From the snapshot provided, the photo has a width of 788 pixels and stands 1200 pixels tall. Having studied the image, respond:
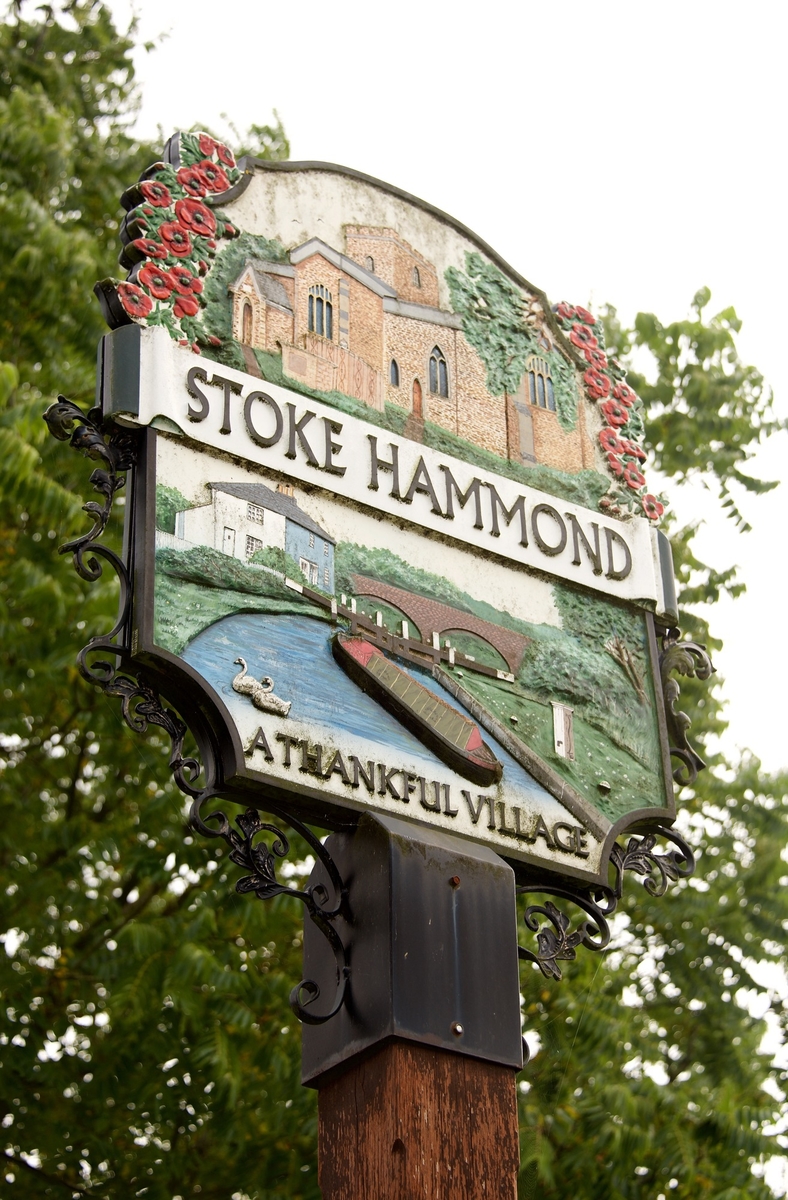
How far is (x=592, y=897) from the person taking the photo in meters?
5.23

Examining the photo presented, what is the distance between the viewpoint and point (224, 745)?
443cm

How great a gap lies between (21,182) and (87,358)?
Answer: 4.49ft

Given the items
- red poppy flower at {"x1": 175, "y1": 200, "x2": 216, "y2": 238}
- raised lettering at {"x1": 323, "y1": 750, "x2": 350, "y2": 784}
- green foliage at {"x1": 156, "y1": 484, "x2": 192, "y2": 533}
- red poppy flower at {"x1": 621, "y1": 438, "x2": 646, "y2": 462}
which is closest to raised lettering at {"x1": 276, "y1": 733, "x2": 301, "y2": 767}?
raised lettering at {"x1": 323, "y1": 750, "x2": 350, "y2": 784}

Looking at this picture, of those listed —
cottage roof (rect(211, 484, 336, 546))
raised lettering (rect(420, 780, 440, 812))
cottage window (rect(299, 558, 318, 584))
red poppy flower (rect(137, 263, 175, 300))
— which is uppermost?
red poppy flower (rect(137, 263, 175, 300))

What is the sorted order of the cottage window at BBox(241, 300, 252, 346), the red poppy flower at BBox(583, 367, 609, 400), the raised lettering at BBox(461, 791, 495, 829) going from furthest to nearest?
the red poppy flower at BBox(583, 367, 609, 400) → the cottage window at BBox(241, 300, 252, 346) → the raised lettering at BBox(461, 791, 495, 829)

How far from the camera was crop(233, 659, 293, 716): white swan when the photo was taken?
14.9ft

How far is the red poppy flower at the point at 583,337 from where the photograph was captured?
6.42 m

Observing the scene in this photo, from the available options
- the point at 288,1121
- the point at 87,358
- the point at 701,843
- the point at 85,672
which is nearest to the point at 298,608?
the point at 85,672

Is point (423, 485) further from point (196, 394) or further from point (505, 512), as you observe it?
point (196, 394)

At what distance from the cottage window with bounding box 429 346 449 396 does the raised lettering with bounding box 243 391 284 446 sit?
2.69ft

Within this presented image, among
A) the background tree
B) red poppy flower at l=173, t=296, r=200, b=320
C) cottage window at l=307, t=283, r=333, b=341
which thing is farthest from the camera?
the background tree

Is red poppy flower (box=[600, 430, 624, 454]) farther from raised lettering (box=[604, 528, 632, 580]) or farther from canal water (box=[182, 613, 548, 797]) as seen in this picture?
canal water (box=[182, 613, 548, 797])

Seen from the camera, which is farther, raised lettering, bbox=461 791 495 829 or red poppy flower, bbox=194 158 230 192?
red poppy flower, bbox=194 158 230 192

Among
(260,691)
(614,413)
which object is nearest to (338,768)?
(260,691)
